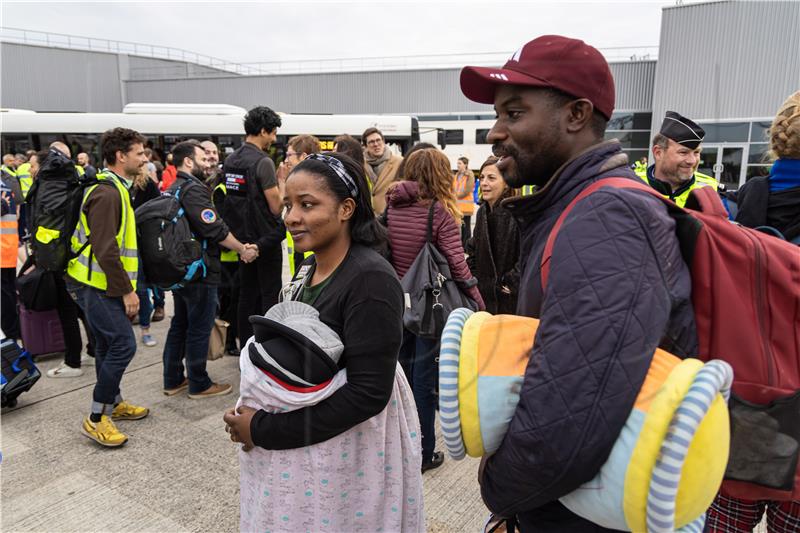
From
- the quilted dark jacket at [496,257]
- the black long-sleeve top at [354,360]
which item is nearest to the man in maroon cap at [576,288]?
the black long-sleeve top at [354,360]

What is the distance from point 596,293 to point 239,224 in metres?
4.28

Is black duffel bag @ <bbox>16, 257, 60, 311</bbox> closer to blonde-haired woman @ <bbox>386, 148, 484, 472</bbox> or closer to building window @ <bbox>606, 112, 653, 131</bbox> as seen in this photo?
blonde-haired woman @ <bbox>386, 148, 484, 472</bbox>

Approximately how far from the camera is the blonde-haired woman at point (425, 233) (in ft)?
11.1

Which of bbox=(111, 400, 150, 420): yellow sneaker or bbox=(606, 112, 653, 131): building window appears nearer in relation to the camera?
bbox=(111, 400, 150, 420): yellow sneaker

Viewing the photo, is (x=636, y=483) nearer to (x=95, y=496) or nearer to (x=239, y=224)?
(x=95, y=496)

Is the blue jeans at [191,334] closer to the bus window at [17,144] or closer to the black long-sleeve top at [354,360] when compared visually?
the black long-sleeve top at [354,360]

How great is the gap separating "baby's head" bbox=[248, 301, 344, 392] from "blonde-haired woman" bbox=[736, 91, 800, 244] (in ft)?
6.16

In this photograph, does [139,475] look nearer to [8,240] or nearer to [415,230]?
[415,230]

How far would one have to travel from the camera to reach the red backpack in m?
1.07

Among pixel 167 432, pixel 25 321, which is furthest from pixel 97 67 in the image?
pixel 167 432

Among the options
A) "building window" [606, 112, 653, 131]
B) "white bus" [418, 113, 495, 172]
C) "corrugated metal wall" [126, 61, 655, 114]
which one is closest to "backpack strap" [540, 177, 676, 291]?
"white bus" [418, 113, 495, 172]

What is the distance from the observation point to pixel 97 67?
109ft

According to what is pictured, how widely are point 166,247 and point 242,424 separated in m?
2.66

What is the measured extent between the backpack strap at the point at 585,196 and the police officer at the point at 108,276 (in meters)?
3.39
